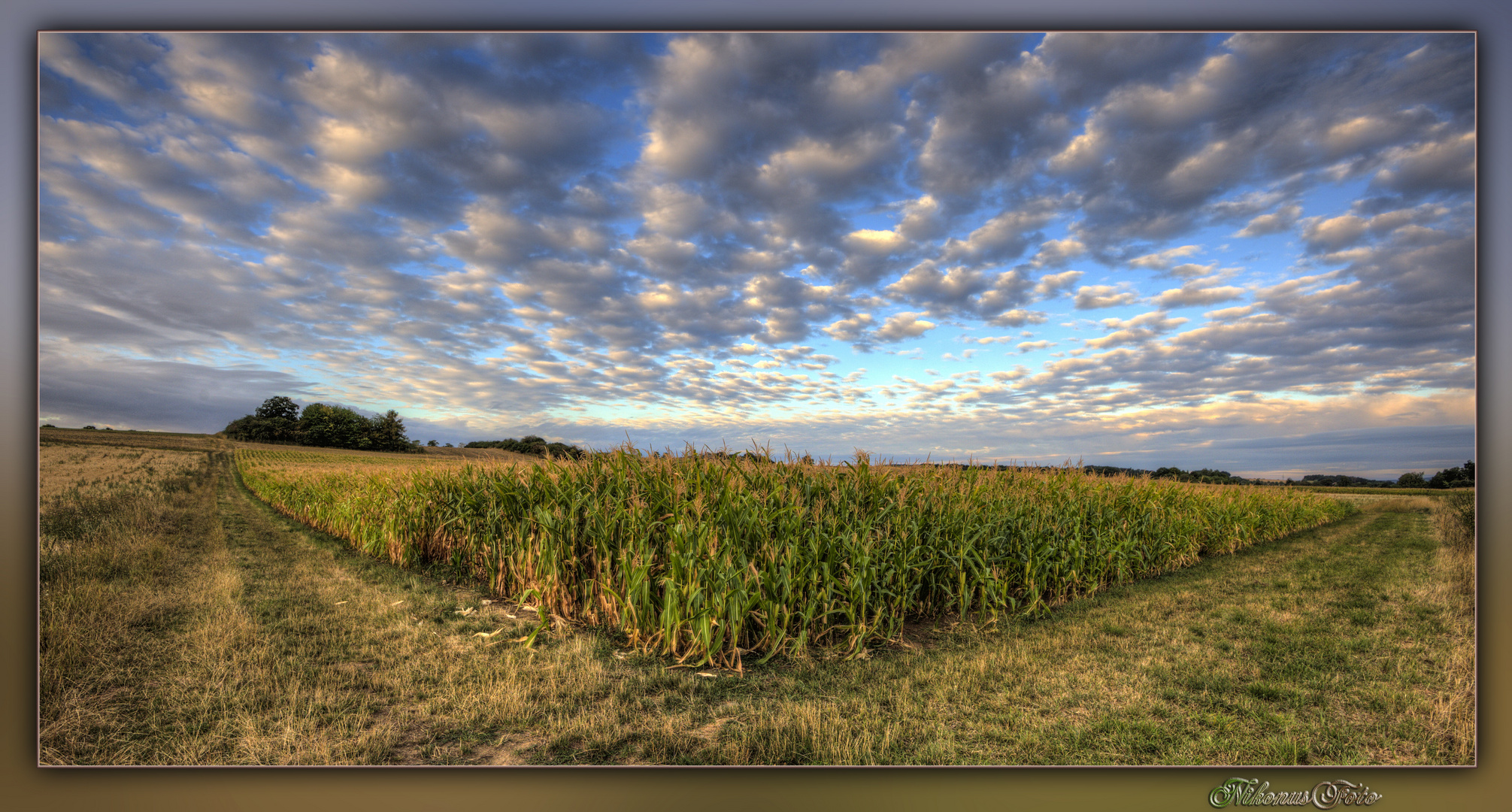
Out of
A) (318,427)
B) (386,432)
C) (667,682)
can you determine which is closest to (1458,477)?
(667,682)

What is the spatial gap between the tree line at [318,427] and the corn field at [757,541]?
177 centimetres

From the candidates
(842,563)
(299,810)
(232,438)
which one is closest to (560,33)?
(842,563)

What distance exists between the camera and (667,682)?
4465mm

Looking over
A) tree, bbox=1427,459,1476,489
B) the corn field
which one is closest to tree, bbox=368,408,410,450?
the corn field

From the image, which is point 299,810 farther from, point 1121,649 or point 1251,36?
point 1251,36

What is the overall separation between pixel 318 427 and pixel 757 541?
5921 millimetres

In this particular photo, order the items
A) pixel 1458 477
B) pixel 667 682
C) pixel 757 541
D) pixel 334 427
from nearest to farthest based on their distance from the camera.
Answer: pixel 1458 477
pixel 667 682
pixel 757 541
pixel 334 427

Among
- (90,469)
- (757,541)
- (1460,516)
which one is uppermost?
(90,469)

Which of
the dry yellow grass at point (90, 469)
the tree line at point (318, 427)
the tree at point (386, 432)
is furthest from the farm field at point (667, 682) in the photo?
the tree at point (386, 432)

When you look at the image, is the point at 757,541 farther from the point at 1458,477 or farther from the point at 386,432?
the point at 1458,477

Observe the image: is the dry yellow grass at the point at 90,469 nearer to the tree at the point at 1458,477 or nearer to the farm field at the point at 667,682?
the farm field at the point at 667,682

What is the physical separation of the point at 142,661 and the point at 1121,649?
8.74 m

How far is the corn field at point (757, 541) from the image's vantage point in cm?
521

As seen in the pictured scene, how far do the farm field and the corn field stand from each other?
1.11 ft
